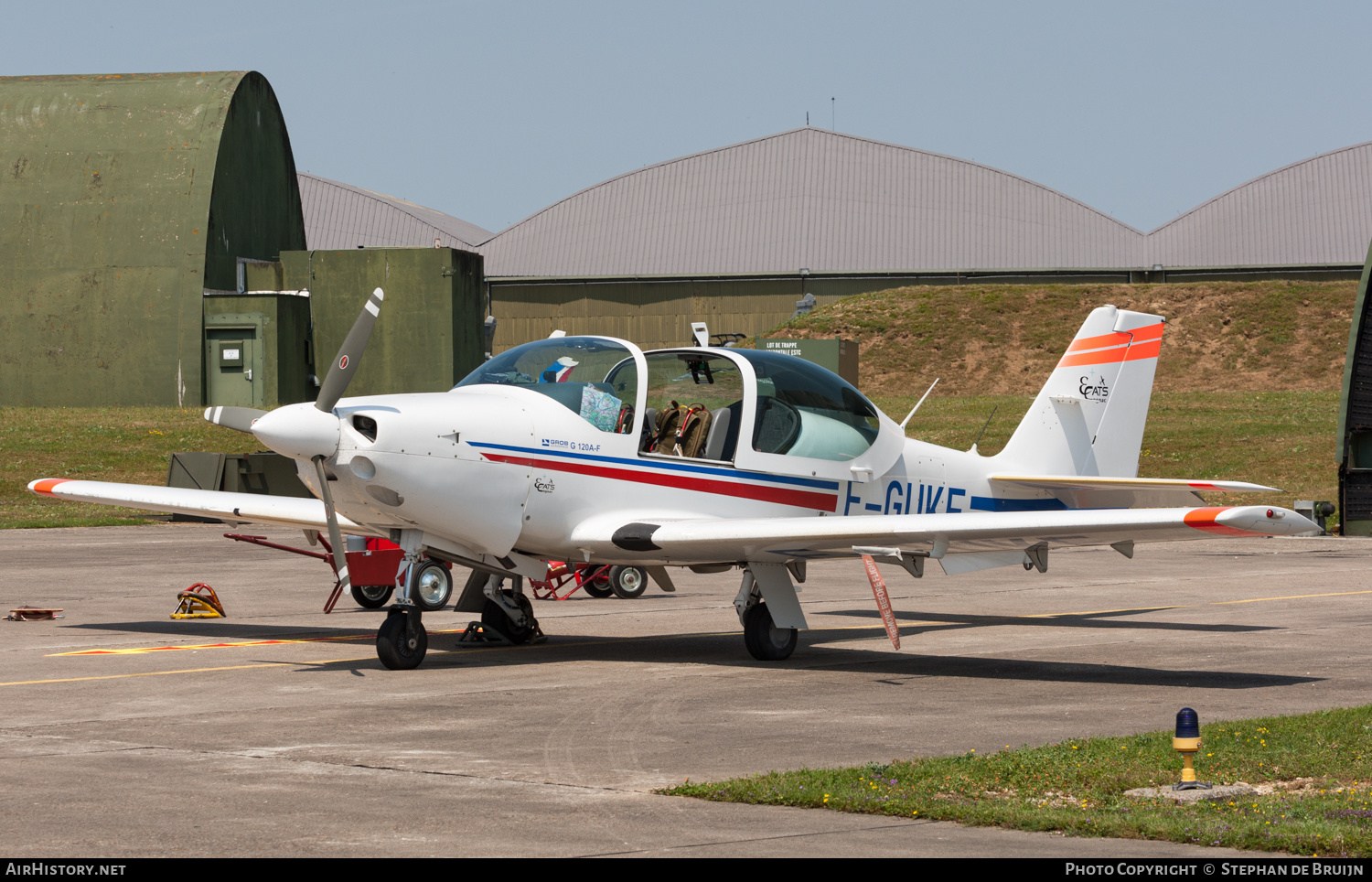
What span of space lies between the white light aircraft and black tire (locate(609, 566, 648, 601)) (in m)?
3.72

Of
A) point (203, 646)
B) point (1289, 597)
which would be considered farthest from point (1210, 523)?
point (203, 646)

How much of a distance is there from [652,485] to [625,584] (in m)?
5.88

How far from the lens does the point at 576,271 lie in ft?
275

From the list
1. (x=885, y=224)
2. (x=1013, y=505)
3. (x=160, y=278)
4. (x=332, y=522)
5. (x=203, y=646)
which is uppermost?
(x=885, y=224)

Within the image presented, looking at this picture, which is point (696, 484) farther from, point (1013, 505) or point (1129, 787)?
point (1129, 787)

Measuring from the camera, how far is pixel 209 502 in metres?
14.1

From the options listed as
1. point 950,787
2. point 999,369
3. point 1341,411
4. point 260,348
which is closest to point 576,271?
point 999,369

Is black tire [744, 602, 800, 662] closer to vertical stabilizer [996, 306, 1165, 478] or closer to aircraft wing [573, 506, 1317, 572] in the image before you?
aircraft wing [573, 506, 1317, 572]

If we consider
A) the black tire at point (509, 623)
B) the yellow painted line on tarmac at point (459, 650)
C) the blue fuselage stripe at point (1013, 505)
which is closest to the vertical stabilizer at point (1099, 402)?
the blue fuselage stripe at point (1013, 505)

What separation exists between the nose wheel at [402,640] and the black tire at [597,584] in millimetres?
6124

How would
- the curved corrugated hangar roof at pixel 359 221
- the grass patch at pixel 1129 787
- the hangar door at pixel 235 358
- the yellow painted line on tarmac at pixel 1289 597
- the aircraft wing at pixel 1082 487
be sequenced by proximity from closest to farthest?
1. the grass patch at pixel 1129 787
2. the aircraft wing at pixel 1082 487
3. the yellow painted line on tarmac at pixel 1289 597
4. the hangar door at pixel 235 358
5. the curved corrugated hangar roof at pixel 359 221

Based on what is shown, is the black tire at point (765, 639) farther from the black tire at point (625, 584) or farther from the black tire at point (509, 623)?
the black tire at point (625, 584)

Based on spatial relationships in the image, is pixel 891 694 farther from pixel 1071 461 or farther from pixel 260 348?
pixel 260 348

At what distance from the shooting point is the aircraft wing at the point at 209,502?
1373 cm
